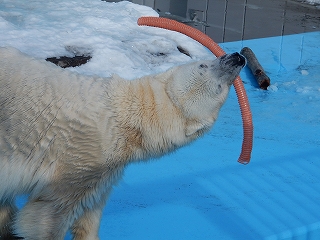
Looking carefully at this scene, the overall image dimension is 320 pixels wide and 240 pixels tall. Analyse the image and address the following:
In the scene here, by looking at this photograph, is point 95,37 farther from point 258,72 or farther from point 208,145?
point 208,145

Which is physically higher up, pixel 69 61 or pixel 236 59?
pixel 236 59

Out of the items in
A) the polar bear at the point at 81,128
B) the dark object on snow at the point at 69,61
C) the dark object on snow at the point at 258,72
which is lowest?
the dark object on snow at the point at 258,72

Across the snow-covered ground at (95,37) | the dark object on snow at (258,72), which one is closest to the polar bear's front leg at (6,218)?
the snow-covered ground at (95,37)

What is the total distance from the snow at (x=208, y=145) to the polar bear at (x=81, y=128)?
0.90m

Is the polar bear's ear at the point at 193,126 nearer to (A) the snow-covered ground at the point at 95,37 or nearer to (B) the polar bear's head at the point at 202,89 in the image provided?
(B) the polar bear's head at the point at 202,89

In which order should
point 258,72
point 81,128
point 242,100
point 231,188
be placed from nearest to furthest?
point 81,128 → point 242,100 → point 231,188 → point 258,72

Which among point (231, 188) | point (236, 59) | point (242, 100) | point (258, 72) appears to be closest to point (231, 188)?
point (231, 188)

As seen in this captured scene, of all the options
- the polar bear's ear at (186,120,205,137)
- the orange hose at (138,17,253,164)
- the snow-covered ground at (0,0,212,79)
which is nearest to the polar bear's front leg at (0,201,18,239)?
the polar bear's ear at (186,120,205,137)

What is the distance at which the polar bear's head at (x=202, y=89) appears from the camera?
2635 millimetres

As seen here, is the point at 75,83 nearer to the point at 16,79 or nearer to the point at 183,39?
the point at 16,79

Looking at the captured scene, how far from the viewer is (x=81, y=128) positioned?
2691mm

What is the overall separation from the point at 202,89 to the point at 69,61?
12.3 ft

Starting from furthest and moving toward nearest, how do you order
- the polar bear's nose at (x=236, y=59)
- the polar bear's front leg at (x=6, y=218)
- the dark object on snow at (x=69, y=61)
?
the dark object on snow at (x=69, y=61), the polar bear's front leg at (x=6, y=218), the polar bear's nose at (x=236, y=59)

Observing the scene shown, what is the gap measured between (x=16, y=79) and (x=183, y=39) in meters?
5.03
